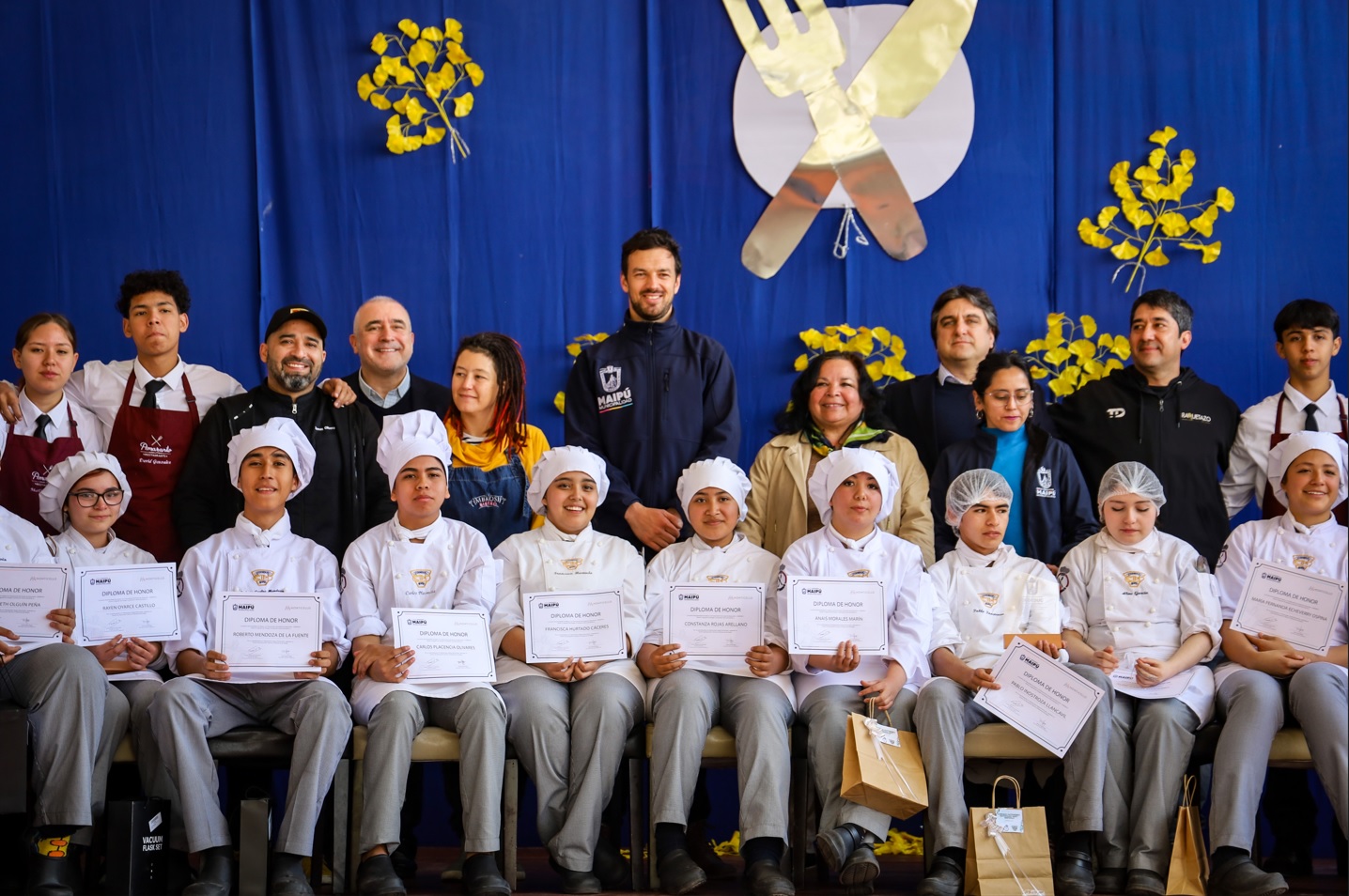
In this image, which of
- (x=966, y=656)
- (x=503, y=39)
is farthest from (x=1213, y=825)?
(x=503, y=39)

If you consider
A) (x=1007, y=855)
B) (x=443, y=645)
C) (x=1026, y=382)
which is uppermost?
(x=1026, y=382)

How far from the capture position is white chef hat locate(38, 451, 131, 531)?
4.48m

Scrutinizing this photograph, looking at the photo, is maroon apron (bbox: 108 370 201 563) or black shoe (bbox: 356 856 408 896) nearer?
black shoe (bbox: 356 856 408 896)

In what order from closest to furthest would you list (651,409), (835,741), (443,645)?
1. (835,741)
2. (443,645)
3. (651,409)

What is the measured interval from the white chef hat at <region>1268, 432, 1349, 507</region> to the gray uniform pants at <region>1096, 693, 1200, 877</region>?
3.57ft

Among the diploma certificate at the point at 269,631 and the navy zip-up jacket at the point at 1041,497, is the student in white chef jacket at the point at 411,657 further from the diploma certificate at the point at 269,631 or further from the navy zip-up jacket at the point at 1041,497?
the navy zip-up jacket at the point at 1041,497

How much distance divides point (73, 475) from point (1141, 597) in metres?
3.75

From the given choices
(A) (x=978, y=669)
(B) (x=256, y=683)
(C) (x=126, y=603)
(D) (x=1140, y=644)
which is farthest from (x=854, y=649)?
(C) (x=126, y=603)

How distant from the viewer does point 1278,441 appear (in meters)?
5.14

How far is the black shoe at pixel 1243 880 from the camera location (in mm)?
3770

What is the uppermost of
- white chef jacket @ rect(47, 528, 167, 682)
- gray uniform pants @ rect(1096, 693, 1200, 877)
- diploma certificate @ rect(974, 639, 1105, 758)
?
white chef jacket @ rect(47, 528, 167, 682)

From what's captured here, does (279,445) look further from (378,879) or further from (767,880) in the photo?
(767,880)

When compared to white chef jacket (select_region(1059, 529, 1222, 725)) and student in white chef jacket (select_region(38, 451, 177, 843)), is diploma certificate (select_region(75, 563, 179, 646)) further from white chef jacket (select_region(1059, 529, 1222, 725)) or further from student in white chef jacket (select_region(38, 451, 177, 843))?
white chef jacket (select_region(1059, 529, 1222, 725))

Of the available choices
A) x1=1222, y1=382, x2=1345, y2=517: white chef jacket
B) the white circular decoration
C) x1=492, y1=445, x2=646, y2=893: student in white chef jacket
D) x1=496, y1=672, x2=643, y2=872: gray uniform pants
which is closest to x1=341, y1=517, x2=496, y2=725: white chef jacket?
x1=492, y1=445, x2=646, y2=893: student in white chef jacket
